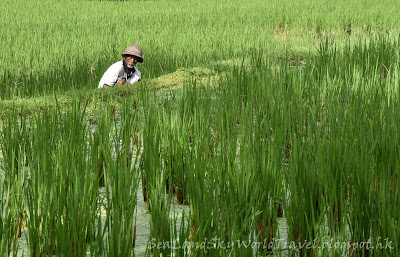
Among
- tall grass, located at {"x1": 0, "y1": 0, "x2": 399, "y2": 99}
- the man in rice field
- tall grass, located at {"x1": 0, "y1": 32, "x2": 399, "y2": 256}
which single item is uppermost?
tall grass, located at {"x1": 0, "y1": 0, "x2": 399, "y2": 99}

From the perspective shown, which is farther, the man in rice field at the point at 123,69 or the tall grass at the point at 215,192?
the man in rice field at the point at 123,69

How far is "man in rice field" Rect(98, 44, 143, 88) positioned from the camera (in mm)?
5152

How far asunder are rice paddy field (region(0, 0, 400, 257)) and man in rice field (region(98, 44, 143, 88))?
310 mm

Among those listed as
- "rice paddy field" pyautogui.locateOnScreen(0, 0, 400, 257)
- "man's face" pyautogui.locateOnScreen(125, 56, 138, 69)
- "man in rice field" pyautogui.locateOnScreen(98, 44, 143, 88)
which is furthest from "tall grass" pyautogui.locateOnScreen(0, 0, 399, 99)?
"man's face" pyautogui.locateOnScreen(125, 56, 138, 69)

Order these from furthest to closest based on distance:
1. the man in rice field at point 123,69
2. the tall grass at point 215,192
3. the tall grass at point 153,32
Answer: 1. the tall grass at point 153,32
2. the man in rice field at point 123,69
3. the tall grass at point 215,192

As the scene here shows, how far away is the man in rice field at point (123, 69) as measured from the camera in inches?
203

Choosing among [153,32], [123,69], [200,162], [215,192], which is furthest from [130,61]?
[215,192]

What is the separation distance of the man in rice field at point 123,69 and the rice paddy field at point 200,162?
310 millimetres

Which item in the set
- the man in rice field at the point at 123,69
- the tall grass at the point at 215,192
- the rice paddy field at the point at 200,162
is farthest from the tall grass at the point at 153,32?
the tall grass at the point at 215,192

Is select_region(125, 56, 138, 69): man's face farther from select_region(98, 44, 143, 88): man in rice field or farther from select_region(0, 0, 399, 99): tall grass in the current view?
select_region(0, 0, 399, 99): tall grass

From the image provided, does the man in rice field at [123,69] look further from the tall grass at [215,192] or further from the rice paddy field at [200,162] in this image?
the tall grass at [215,192]

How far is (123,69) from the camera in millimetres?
5352

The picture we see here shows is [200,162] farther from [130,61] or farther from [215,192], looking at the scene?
[130,61]

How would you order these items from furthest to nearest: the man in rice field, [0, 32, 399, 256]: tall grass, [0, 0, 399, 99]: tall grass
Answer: [0, 0, 399, 99]: tall grass → the man in rice field → [0, 32, 399, 256]: tall grass
